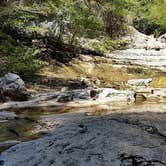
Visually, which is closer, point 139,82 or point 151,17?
point 139,82

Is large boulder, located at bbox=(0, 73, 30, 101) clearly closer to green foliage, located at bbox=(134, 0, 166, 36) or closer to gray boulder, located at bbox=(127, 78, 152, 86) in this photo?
gray boulder, located at bbox=(127, 78, 152, 86)

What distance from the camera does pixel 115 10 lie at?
2373 centimetres

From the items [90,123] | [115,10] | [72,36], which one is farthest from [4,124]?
[115,10]

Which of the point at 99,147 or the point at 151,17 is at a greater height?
the point at 151,17

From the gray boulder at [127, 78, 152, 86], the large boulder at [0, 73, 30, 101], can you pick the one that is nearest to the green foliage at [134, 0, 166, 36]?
Answer: the gray boulder at [127, 78, 152, 86]

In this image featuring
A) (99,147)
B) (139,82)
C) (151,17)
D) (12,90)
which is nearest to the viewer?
(99,147)

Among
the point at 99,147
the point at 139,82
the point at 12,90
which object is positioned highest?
the point at 139,82

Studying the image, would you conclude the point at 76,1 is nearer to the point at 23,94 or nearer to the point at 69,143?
the point at 23,94

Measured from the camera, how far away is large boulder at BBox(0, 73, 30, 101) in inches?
474

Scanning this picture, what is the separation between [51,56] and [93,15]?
2871 millimetres

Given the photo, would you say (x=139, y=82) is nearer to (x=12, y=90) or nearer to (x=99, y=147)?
(x=12, y=90)

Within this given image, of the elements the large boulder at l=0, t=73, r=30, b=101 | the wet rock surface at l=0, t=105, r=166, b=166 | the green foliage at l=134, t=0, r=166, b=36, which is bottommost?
the wet rock surface at l=0, t=105, r=166, b=166

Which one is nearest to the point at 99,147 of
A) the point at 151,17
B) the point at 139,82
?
the point at 139,82

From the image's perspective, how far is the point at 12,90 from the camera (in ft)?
39.8
